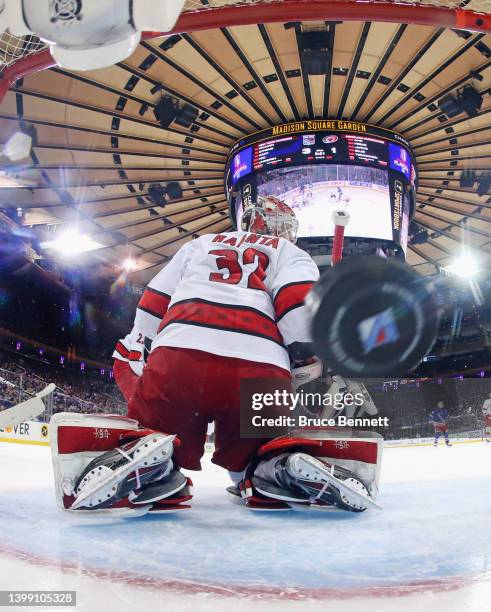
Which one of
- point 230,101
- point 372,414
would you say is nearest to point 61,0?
point 372,414

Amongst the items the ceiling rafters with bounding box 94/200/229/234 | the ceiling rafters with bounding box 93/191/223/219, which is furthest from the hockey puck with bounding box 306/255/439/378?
the ceiling rafters with bounding box 94/200/229/234

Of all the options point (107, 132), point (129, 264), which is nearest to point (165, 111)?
point (107, 132)

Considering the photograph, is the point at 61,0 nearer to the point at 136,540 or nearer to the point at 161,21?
the point at 161,21

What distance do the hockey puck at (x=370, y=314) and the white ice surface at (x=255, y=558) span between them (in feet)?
1.00

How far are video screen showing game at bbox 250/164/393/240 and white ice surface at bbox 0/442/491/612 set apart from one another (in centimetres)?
445

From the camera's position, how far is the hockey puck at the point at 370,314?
0.68 m

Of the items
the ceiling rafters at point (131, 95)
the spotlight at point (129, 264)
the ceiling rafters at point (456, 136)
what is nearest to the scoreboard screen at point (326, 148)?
the ceiling rafters at point (456, 136)

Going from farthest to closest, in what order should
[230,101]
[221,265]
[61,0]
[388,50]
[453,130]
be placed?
[453,130]
[230,101]
[388,50]
[221,265]
[61,0]

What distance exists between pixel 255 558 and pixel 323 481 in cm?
45

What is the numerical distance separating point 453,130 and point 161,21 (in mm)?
6772

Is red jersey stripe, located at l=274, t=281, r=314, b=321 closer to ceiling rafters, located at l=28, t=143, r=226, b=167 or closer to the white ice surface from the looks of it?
the white ice surface

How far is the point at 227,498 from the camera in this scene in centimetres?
194

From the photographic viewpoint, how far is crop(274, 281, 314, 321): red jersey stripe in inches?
62.8

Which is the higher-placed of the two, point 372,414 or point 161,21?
point 161,21
